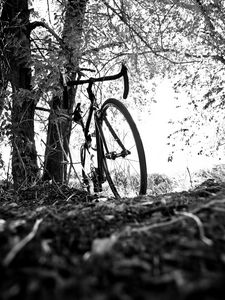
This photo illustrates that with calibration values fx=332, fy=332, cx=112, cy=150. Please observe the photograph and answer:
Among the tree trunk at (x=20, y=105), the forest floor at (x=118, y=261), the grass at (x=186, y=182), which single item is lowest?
the forest floor at (x=118, y=261)

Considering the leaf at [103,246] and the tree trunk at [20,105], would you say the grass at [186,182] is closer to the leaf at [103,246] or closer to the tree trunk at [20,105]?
the tree trunk at [20,105]

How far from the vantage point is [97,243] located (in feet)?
2.17

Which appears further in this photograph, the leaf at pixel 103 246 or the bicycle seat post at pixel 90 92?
the bicycle seat post at pixel 90 92

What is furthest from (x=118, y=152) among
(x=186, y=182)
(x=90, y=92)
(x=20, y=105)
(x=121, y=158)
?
(x=186, y=182)

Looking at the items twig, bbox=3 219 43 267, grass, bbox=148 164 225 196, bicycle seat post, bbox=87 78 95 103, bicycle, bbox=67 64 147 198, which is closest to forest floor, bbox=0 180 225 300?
twig, bbox=3 219 43 267

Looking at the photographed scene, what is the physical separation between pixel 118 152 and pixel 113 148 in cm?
8

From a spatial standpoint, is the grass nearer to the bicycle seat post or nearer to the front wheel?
the front wheel

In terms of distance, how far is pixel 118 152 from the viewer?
113 inches

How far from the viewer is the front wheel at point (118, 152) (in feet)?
8.71

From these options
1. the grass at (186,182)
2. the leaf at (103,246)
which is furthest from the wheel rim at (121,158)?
the leaf at (103,246)

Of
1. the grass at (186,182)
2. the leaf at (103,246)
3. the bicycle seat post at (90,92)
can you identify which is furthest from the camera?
the grass at (186,182)

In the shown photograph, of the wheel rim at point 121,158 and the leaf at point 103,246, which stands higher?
the wheel rim at point 121,158

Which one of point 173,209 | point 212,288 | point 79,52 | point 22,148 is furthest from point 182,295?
point 79,52

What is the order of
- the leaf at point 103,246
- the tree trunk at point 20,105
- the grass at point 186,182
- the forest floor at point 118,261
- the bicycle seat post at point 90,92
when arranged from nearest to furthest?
the forest floor at point 118,261
the leaf at point 103,246
the tree trunk at point 20,105
the bicycle seat post at point 90,92
the grass at point 186,182
